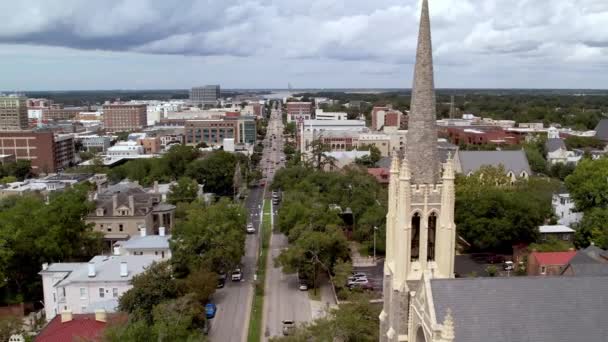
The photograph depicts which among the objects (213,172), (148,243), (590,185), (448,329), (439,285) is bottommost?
(148,243)

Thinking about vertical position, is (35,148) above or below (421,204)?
below

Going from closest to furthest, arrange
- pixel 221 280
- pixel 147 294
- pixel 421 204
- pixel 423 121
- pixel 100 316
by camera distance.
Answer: pixel 423 121 → pixel 421 204 → pixel 100 316 → pixel 147 294 → pixel 221 280

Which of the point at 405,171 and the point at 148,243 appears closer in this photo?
the point at 405,171

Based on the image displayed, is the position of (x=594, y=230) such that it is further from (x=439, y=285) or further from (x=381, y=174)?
(x=381, y=174)

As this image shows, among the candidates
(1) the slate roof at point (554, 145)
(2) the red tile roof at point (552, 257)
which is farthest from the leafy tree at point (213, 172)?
(1) the slate roof at point (554, 145)

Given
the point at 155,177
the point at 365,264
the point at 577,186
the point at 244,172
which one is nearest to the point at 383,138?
the point at 244,172

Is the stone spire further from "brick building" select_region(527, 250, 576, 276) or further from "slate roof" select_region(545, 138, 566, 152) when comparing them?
"slate roof" select_region(545, 138, 566, 152)

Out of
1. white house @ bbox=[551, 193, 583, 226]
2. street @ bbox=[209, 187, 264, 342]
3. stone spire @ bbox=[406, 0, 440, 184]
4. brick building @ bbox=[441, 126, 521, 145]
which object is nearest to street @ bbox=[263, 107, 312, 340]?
street @ bbox=[209, 187, 264, 342]

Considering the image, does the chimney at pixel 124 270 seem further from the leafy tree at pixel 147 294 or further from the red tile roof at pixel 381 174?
the red tile roof at pixel 381 174

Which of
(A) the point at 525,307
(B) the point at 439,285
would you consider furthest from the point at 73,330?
(A) the point at 525,307
